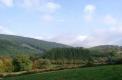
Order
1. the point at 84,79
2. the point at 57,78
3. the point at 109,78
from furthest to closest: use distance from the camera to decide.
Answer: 1. the point at 57,78
2. the point at 84,79
3. the point at 109,78

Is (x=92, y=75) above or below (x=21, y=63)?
below

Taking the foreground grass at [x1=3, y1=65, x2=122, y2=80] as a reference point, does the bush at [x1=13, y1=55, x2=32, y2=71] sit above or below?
above

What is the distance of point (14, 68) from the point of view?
11962 centimetres

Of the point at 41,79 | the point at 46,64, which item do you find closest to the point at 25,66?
the point at 46,64

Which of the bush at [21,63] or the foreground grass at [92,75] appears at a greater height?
the bush at [21,63]

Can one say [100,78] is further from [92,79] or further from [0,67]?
[0,67]

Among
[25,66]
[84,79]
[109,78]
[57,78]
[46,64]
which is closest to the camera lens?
[109,78]

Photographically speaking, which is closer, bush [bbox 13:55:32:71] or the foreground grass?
the foreground grass

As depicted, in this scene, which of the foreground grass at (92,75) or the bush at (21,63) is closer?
the foreground grass at (92,75)

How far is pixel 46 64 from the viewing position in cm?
13575

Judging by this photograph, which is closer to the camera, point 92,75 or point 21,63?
point 92,75

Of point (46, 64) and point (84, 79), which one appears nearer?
point (84, 79)

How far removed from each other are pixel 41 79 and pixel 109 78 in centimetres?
1089

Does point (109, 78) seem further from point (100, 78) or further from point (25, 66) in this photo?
point (25, 66)
